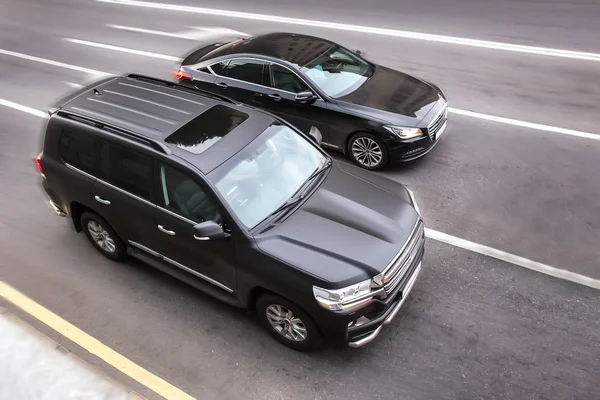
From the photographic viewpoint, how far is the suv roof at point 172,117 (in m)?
5.12

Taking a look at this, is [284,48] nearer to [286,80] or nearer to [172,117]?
[286,80]

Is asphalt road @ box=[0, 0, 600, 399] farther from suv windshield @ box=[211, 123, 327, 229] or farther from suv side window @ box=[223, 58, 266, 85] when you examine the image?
suv side window @ box=[223, 58, 266, 85]

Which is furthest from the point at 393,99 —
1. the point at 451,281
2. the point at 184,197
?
the point at 184,197

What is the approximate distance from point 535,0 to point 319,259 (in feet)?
42.4

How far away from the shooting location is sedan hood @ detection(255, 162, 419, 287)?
4527 mm

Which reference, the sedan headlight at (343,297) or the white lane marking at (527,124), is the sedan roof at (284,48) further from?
the sedan headlight at (343,297)

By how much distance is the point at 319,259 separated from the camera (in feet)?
14.9

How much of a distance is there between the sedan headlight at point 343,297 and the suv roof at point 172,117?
1679 millimetres

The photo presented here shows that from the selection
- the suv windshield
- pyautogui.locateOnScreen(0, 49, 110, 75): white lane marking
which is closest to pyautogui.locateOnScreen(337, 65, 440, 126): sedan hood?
the suv windshield

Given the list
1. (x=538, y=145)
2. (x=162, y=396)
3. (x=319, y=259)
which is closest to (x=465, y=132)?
(x=538, y=145)

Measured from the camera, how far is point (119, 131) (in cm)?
538

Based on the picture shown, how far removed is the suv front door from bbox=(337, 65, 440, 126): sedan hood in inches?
133

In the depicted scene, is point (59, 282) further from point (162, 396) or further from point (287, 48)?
point (287, 48)

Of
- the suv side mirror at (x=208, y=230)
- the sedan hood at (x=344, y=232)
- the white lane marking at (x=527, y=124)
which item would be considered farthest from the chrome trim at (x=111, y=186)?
the white lane marking at (x=527, y=124)
